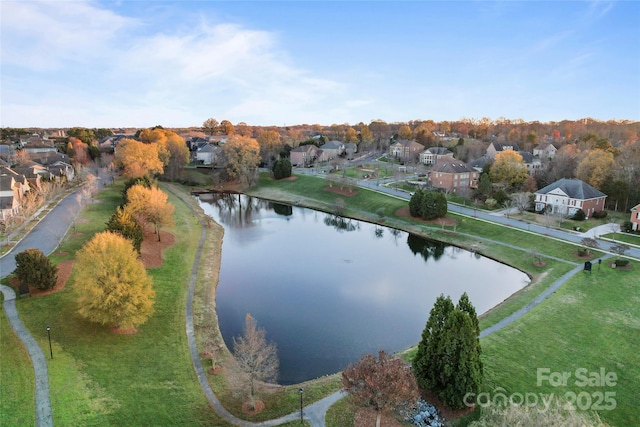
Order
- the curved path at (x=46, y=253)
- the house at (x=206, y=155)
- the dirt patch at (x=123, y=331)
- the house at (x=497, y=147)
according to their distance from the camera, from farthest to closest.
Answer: the house at (x=206, y=155) < the house at (x=497, y=147) < the dirt patch at (x=123, y=331) < the curved path at (x=46, y=253)

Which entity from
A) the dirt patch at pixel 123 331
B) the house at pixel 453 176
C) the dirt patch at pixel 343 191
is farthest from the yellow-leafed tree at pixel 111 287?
the house at pixel 453 176

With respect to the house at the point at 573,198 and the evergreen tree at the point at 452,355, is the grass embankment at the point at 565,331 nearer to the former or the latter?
the evergreen tree at the point at 452,355

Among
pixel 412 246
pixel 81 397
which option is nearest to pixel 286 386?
pixel 81 397

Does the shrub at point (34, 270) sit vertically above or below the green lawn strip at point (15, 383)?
above

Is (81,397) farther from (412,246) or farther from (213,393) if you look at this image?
(412,246)

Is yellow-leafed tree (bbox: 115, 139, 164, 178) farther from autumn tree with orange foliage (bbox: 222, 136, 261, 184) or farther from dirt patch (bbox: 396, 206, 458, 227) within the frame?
dirt patch (bbox: 396, 206, 458, 227)

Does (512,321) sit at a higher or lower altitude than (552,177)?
lower

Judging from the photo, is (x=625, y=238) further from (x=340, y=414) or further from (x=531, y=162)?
(x=340, y=414)
